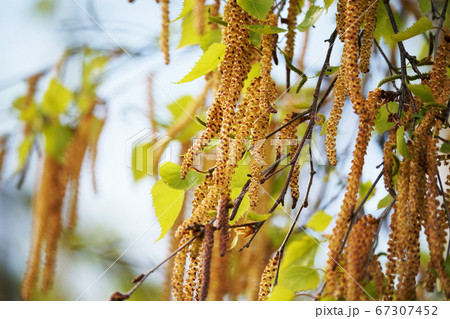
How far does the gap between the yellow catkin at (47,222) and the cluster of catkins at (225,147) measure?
0.93 ft

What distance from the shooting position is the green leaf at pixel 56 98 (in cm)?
61

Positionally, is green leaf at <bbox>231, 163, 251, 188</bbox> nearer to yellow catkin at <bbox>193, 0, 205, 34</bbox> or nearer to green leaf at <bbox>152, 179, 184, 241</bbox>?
green leaf at <bbox>152, 179, 184, 241</bbox>

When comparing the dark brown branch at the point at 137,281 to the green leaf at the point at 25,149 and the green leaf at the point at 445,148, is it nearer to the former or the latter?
the green leaf at the point at 445,148

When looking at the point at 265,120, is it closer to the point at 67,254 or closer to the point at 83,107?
the point at 83,107

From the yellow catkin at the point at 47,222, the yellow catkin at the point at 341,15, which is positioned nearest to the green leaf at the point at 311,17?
the yellow catkin at the point at 341,15

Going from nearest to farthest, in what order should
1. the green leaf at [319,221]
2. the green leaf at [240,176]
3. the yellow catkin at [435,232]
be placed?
the yellow catkin at [435,232] → the green leaf at [240,176] → the green leaf at [319,221]

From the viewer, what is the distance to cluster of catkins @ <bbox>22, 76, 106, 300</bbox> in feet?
1.72

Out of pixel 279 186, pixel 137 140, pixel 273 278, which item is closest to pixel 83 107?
pixel 137 140

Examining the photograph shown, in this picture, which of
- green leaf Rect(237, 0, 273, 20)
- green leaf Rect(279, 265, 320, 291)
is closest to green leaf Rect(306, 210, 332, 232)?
green leaf Rect(279, 265, 320, 291)

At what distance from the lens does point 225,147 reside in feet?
0.88

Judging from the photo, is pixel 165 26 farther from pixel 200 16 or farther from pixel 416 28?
pixel 416 28

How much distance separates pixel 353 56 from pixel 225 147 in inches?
3.8

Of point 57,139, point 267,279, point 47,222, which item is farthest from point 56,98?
point 267,279

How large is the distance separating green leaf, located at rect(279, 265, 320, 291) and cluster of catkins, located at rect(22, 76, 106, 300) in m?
0.32
